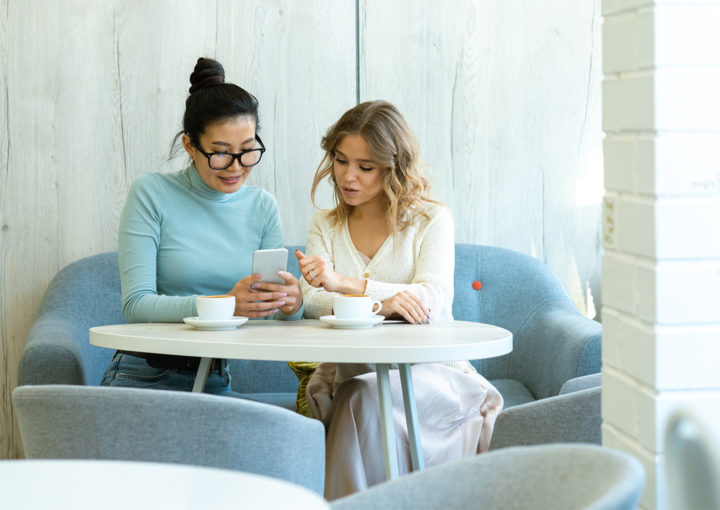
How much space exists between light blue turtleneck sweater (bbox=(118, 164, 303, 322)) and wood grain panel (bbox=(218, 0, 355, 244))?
1.94 feet

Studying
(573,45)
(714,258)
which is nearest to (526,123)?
(573,45)

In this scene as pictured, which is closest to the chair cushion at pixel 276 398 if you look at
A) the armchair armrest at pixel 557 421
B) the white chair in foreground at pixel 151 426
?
the armchair armrest at pixel 557 421

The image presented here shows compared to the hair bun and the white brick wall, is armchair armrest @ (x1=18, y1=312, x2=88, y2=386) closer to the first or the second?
the hair bun

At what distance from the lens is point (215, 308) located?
221 centimetres

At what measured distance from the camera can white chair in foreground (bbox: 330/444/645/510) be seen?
1061 millimetres

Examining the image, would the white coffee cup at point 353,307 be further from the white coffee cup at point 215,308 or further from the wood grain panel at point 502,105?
the wood grain panel at point 502,105

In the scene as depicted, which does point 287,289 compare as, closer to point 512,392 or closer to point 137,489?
point 512,392

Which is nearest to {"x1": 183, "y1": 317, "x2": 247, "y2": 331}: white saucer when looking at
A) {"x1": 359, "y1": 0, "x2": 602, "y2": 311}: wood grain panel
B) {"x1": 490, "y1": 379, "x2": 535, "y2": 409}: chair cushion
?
{"x1": 490, "y1": 379, "x2": 535, "y2": 409}: chair cushion

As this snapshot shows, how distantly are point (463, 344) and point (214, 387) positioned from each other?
2.98 ft

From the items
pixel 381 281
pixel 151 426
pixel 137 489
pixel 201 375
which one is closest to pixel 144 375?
pixel 201 375

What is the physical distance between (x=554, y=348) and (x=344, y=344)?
114 cm

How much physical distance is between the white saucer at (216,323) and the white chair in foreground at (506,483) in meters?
1.13

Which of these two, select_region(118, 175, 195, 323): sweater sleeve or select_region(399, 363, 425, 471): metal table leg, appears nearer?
select_region(399, 363, 425, 471): metal table leg

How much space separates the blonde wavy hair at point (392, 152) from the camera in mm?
2645
